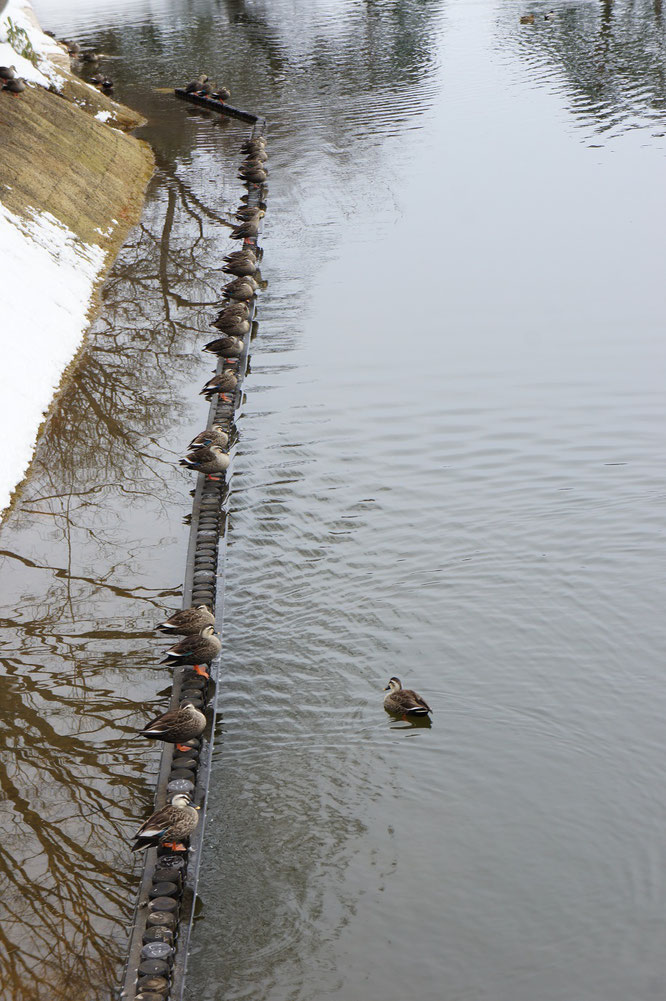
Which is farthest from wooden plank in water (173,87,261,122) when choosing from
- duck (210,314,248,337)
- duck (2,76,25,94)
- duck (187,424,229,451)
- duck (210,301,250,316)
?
duck (187,424,229,451)

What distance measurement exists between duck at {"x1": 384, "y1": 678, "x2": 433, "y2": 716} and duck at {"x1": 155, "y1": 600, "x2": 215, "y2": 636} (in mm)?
2387

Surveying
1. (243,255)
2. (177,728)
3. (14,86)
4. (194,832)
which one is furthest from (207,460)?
(14,86)

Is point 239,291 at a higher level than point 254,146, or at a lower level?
lower

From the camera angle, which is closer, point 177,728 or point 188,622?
point 177,728

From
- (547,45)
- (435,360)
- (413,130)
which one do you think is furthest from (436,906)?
(547,45)

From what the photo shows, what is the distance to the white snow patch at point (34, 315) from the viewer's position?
57.0 feet

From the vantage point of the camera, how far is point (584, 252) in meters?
24.6

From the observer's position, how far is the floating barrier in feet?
28.2

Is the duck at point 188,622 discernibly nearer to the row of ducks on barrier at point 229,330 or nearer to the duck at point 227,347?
the row of ducks on barrier at point 229,330

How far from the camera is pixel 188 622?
12.2 metres

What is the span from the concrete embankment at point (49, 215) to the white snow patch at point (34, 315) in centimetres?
2

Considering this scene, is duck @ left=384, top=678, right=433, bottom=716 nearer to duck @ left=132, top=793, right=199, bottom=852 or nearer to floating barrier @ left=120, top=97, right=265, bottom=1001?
floating barrier @ left=120, top=97, right=265, bottom=1001

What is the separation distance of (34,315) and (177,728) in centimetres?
1233

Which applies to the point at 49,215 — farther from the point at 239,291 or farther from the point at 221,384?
the point at 221,384
